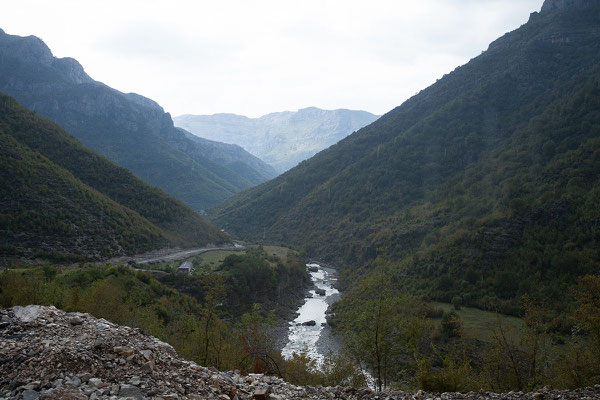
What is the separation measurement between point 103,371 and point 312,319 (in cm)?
4853

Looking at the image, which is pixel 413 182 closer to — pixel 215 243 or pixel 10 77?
pixel 215 243

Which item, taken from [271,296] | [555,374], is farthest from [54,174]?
[555,374]

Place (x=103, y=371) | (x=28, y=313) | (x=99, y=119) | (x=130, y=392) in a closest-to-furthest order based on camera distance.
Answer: (x=130, y=392) → (x=103, y=371) → (x=28, y=313) → (x=99, y=119)

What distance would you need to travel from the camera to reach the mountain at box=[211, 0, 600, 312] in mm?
42125

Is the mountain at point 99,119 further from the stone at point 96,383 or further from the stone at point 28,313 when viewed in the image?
the stone at point 96,383

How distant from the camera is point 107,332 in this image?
8.82 m

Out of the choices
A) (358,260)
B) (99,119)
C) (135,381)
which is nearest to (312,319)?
(358,260)

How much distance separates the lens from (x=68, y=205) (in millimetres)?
49094

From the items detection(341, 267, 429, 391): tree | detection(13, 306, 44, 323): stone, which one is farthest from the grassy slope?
detection(341, 267, 429, 391): tree

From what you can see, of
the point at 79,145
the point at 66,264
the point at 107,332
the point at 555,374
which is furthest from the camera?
the point at 79,145

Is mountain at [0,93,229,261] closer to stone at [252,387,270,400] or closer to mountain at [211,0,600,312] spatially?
mountain at [211,0,600,312]

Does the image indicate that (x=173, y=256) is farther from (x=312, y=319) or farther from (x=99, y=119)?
(x=99, y=119)

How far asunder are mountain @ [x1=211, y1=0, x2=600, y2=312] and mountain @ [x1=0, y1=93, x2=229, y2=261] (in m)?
40.0

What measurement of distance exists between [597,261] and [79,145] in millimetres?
90635
